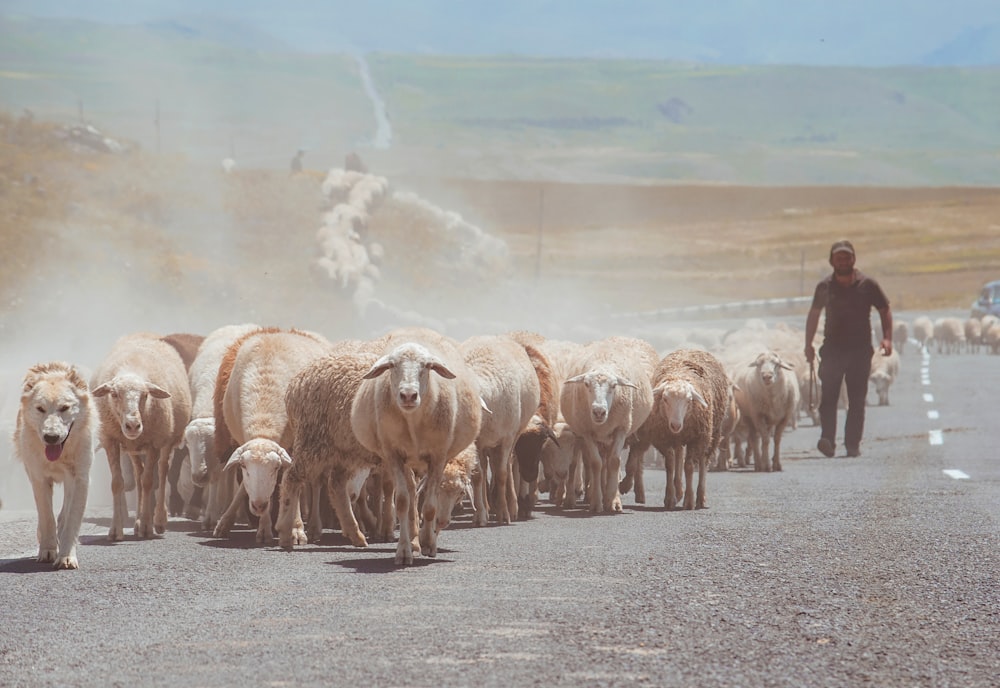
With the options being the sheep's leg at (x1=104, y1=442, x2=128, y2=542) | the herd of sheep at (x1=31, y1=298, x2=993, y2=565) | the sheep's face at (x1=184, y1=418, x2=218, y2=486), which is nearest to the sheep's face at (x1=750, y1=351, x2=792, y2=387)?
the herd of sheep at (x1=31, y1=298, x2=993, y2=565)

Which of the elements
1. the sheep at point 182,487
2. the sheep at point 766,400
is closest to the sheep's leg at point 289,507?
the sheep at point 182,487

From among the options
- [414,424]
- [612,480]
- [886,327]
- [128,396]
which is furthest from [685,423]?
[128,396]

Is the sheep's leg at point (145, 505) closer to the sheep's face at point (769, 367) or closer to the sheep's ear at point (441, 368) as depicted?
the sheep's ear at point (441, 368)

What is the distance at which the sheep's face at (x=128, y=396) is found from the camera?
1221cm

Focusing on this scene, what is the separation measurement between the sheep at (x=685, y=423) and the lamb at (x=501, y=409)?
1624 millimetres

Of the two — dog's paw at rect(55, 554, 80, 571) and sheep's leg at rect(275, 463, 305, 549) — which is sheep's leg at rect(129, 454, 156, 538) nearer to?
sheep's leg at rect(275, 463, 305, 549)

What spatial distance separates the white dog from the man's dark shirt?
7682 millimetres

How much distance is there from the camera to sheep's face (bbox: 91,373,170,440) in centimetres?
1221

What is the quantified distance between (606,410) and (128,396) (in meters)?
4.20

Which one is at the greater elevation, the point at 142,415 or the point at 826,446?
the point at 142,415

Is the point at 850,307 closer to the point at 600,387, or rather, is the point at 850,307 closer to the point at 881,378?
the point at 600,387

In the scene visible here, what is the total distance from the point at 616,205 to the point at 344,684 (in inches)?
5855

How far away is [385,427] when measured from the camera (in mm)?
10797

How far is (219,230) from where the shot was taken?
52969 millimetres
